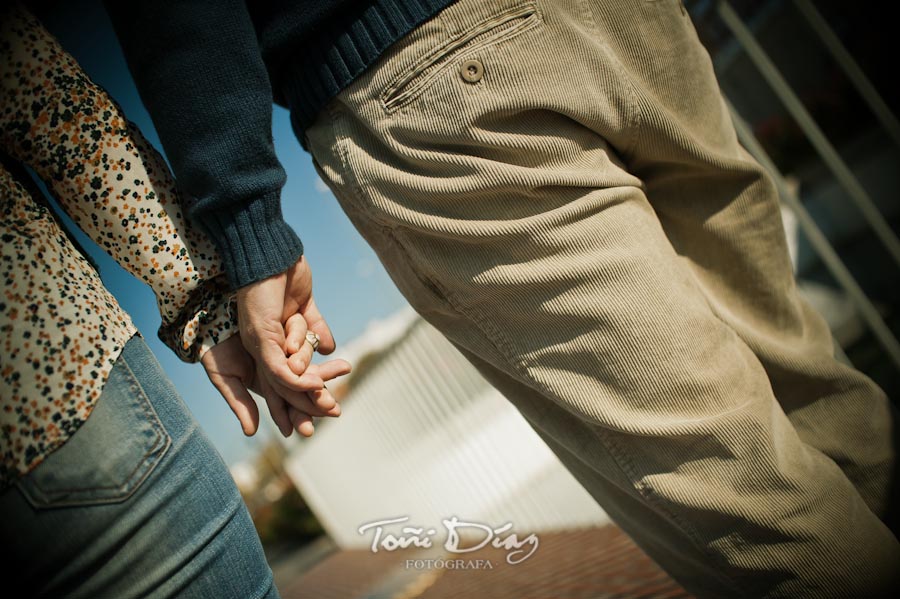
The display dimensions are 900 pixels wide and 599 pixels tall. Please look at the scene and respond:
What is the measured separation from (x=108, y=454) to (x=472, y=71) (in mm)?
643

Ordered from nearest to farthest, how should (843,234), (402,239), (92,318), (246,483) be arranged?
(92,318)
(402,239)
(843,234)
(246,483)

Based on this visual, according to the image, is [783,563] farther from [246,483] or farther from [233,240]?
[246,483]

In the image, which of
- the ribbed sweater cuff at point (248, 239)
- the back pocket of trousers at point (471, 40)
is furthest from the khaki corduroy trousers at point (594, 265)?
the ribbed sweater cuff at point (248, 239)

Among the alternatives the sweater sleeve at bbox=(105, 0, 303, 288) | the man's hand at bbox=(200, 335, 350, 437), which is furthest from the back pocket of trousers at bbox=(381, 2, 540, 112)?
the man's hand at bbox=(200, 335, 350, 437)

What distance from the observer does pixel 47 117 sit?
2.45ft

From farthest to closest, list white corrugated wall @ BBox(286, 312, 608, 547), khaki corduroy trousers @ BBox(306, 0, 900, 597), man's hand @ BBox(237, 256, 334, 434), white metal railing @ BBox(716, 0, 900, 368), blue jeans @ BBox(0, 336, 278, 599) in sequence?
1. white corrugated wall @ BBox(286, 312, 608, 547)
2. white metal railing @ BBox(716, 0, 900, 368)
3. man's hand @ BBox(237, 256, 334, 434)
4. khaki corduroy trousers @ BBox(306, 0, 900, 597)
5. blue jeans @ BBox(0, 336, 278, 599)

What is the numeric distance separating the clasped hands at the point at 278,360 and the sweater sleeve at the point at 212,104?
0.05m

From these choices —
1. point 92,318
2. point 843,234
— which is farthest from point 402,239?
point 843,234

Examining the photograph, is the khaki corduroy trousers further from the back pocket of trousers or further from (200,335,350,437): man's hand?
(200,335,350,437): man's hand

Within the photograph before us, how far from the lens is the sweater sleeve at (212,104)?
783 millimetres

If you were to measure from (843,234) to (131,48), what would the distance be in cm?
377

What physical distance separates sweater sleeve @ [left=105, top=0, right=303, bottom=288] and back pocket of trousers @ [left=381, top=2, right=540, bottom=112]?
231mm

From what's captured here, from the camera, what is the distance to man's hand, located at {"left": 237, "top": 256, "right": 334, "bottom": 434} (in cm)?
84
